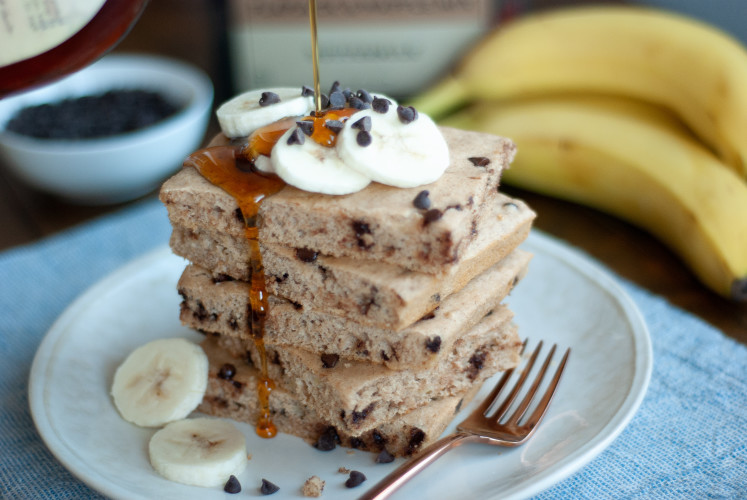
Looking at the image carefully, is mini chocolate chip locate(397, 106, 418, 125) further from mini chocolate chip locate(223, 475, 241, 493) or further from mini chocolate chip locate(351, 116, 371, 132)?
mini chocolate chip locate(223, 475, 241, 493)

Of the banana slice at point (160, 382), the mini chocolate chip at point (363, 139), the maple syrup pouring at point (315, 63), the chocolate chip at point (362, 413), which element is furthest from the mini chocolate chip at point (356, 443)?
the maple syrup pouring at point (315, 63)

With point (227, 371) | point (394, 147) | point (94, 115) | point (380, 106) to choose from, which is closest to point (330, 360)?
point (227, 371)

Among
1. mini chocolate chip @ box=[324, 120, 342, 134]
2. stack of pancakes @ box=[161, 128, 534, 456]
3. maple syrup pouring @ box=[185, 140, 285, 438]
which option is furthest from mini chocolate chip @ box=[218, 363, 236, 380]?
mini chocolate chip @ box=[324, 120, 342, 134]

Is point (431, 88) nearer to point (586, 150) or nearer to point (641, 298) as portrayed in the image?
point (586, 150)

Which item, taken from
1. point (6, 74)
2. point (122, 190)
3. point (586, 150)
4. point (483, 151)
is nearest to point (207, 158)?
point (6, 74)

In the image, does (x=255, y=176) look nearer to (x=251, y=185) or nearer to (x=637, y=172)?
(x=251, y=185)
